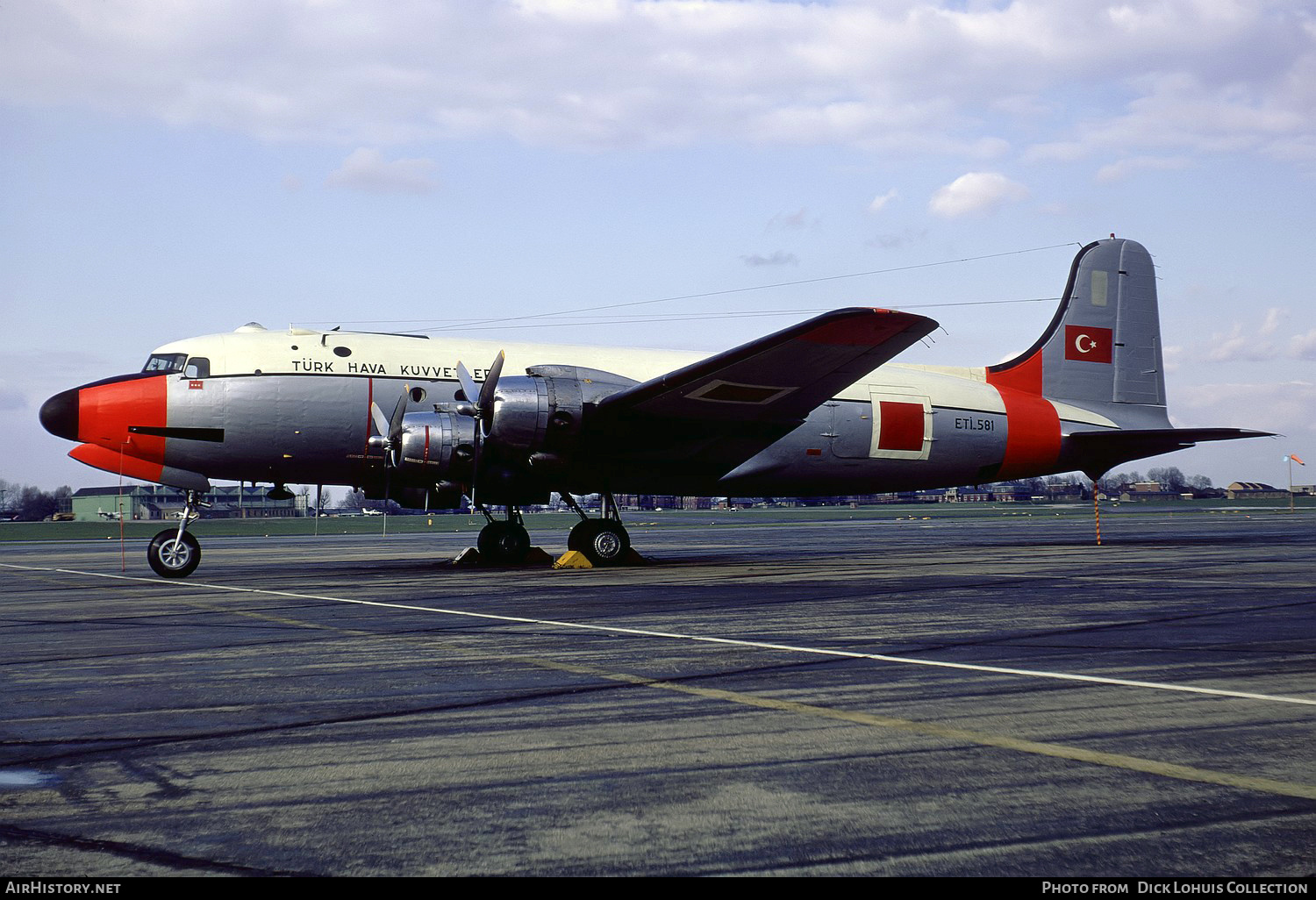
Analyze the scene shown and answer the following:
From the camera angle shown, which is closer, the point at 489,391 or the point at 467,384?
the point at 489,391

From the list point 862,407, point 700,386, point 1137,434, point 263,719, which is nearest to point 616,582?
point 700,386

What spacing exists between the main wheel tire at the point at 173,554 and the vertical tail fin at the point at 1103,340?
63.4 ft

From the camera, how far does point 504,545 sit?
70.4 ft

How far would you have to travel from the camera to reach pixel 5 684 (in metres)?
7.34

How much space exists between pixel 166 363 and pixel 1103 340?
22.9 m

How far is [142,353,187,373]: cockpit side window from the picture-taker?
18938 millimetres

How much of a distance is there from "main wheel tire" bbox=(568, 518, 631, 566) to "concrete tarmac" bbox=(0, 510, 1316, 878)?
722cm

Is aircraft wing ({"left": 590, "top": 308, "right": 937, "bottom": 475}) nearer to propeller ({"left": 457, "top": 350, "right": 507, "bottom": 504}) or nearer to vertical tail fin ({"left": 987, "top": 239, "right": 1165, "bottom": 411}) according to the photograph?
propeller ({"left": 457, "top": 350, "right": 507, "bottom": 504})

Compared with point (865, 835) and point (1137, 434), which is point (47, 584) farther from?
point (1137, 434)

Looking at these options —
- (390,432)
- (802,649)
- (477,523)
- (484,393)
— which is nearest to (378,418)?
(390,432)

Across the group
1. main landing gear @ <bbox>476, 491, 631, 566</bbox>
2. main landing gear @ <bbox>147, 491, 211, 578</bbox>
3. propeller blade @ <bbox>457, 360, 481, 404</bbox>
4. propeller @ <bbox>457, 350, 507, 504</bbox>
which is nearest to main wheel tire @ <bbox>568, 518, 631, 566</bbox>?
main landing gear @ <bbox>476, 491, 631, 566</bbox>

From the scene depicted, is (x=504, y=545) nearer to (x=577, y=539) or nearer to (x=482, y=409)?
(x=577, y=539)
